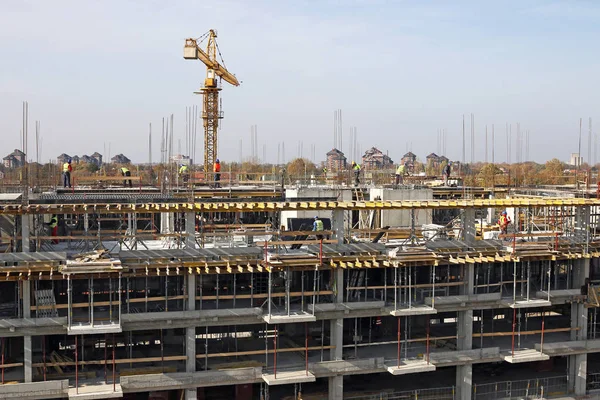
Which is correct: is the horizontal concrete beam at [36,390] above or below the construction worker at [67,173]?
below

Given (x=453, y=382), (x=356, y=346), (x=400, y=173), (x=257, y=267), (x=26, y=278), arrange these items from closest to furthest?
(x=26, y=278)
(x=257, y=267)
(x=356, y=346)
(x=453, y=382)
(x=400, y=173)

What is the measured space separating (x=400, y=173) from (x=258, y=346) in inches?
700

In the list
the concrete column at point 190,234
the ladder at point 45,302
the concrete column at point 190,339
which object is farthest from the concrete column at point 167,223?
the ladder at point 45,302

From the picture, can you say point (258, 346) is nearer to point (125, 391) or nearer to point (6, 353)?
point (125, 391)

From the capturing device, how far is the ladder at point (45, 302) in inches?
1011

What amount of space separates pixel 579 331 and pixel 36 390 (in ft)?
75.4

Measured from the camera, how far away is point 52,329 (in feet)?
82.7

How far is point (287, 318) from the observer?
26.5 metres

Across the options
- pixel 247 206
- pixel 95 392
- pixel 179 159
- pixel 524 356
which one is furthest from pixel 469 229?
pixel 179 159

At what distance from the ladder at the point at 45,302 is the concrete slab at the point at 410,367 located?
13.2 metres

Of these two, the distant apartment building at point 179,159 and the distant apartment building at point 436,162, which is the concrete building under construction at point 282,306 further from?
the distant apartment building at point 436,162

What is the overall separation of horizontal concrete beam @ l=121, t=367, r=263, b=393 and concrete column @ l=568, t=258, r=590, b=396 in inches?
572

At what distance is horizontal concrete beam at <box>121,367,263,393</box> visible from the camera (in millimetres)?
25688

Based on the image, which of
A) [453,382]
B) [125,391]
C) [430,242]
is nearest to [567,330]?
[453,382]
